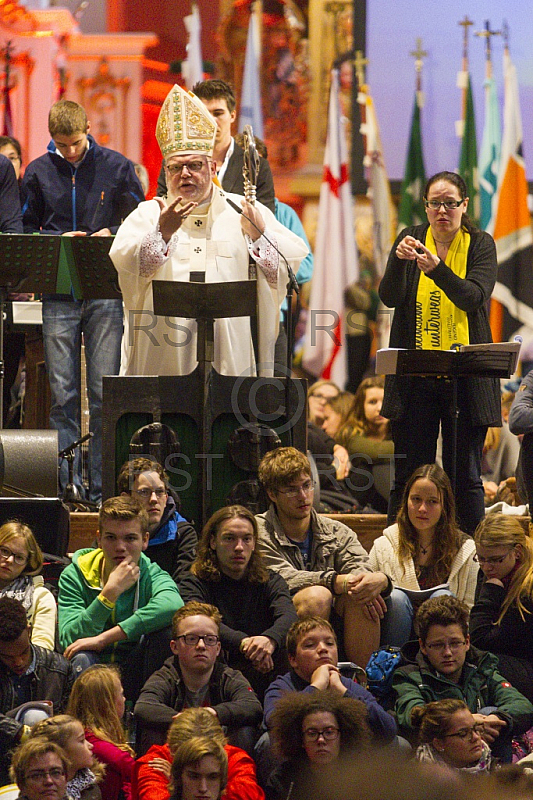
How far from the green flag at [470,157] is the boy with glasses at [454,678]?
791 cm

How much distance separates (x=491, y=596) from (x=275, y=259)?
1983 mm

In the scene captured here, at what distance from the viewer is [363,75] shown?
1170cm

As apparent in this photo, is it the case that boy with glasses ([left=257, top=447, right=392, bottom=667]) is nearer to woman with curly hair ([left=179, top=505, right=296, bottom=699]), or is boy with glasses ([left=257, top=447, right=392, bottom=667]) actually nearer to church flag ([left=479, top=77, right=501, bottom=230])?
woman with curly hair ([left=179, top=505, right=296, bottom=699])

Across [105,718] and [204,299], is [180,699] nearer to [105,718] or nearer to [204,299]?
[105,718]

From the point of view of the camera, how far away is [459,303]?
523cm

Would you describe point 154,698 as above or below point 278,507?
below

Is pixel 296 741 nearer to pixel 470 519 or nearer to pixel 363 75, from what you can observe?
pixel 470 519

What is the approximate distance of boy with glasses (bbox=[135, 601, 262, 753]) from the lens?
3.96 meters

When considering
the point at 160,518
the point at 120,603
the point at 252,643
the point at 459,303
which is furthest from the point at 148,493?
the point at 459,303

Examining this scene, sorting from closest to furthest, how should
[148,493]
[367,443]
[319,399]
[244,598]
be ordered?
1. [244,598]
2. [148,493]
3. [367,443]
4. [319,399]

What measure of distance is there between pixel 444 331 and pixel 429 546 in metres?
1.03

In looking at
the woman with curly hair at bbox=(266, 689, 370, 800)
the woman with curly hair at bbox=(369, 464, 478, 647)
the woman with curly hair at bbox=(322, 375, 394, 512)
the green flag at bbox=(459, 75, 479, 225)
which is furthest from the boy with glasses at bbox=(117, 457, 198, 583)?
the green flag at bbox=(459, 75, 479, 225)

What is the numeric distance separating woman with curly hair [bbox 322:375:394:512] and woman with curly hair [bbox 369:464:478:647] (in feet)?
5.38

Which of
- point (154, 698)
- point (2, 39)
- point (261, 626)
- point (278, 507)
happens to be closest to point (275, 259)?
point (278, 507)
